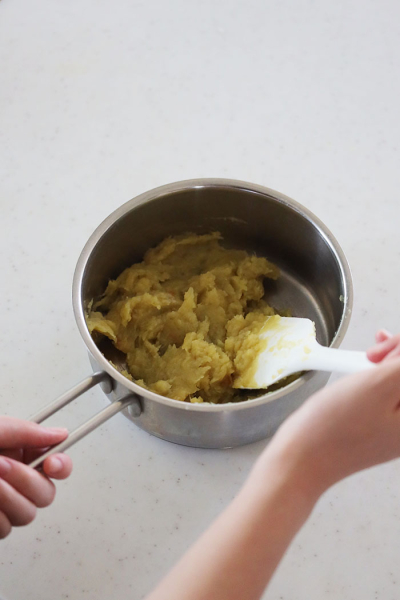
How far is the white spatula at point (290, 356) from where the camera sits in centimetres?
84

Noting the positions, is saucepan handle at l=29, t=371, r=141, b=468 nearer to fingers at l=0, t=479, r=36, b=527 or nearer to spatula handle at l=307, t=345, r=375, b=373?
fingers at l=0, t=479, r=36, b=527

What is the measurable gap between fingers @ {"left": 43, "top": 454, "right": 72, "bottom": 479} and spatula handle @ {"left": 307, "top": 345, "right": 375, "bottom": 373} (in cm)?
37

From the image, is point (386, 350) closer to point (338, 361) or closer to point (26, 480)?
point (338, 361)

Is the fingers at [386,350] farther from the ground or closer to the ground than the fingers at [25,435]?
closer to the ground

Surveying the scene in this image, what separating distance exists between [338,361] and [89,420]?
0.36 m

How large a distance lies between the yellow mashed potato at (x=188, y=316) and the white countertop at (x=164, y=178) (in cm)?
10

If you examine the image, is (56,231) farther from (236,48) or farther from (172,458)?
(236,48)

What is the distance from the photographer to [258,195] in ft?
3.53

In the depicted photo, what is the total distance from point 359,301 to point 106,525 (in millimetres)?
599

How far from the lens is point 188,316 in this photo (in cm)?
105

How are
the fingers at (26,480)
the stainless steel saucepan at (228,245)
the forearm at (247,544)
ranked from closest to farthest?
the forearm at (247,544) → the fingers at (26,480) → the stainless steel saucepan at (228,245)

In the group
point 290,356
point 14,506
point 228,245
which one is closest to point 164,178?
point 228,245

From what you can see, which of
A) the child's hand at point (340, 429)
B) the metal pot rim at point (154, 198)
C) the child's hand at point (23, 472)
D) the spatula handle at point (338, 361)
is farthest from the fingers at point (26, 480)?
the spatula handle at point (338, 361)

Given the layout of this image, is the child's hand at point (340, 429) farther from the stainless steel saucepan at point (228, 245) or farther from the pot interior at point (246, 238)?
the pot interior at point (246, 238)
